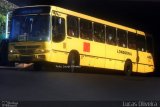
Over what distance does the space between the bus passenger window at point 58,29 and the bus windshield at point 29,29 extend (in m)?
0.07

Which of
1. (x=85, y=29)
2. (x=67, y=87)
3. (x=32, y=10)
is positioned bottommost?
(x=67, y=87)

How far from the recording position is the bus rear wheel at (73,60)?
5.24 metres

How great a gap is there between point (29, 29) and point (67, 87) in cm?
65

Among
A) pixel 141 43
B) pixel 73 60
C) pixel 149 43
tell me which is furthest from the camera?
pixel 141 43

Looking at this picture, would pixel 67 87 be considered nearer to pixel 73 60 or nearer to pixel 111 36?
pixel 73 60

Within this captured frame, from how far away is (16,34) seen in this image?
198 inches

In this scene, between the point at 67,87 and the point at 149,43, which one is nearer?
the point at 67,87

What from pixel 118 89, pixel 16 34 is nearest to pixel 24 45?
pixel 16 34

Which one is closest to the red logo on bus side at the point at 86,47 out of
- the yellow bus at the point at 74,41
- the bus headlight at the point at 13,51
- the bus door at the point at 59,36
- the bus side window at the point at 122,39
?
the yellow bus at the point at 74,41

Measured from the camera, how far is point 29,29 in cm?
508

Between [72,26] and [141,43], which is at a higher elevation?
[72,26]

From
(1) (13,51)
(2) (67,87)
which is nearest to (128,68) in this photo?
(2) (67,87)

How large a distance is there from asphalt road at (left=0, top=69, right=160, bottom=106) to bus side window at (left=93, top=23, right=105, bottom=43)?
41 cm

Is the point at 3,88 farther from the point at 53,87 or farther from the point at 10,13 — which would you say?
the point at 10,13
